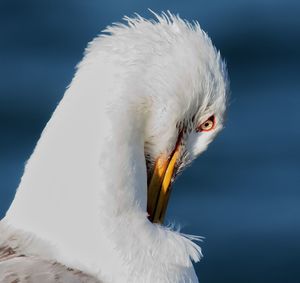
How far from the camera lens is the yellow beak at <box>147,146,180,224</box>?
6.22 metres

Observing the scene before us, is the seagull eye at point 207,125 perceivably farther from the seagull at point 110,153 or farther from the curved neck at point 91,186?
the curved neck at point 91,186

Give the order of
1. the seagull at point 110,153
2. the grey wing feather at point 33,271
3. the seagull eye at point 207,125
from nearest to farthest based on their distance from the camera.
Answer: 1. the grey wing feather at point 33,271
2. the seagull at point 110,153
3. the seagull eye at point 207,125

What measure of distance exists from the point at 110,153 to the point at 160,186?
0.48m

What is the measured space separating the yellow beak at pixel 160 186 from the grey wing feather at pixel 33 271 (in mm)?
561

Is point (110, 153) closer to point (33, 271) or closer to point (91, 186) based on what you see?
point (91, 186)

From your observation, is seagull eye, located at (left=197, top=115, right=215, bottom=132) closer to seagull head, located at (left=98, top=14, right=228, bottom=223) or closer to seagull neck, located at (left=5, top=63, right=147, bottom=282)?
seagull head, located at (left=98, top=14, right=228, bottom=223)

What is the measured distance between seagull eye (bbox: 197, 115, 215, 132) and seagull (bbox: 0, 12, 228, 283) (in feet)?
0.36

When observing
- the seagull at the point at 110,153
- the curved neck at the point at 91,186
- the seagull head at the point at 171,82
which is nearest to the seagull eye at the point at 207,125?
the seagull head at the point at 171,82

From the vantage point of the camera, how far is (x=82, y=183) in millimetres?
5902

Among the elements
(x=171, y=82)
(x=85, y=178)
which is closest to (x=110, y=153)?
(x=85, y=178)

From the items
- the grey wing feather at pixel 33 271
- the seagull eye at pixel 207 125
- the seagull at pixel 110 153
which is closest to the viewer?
the grey wing feather at pixel 33 271

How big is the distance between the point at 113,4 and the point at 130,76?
4344mm

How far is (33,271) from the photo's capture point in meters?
5.70

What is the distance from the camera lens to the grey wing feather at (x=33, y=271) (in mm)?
5629
